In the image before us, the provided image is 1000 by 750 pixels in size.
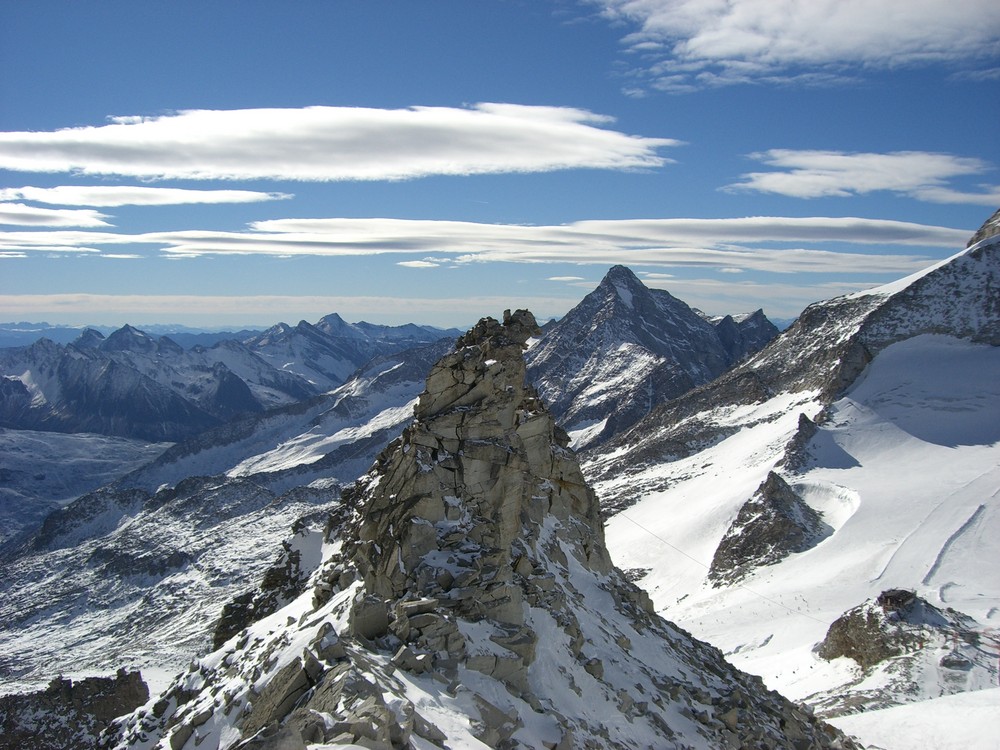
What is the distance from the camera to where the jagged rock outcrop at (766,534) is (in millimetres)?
80188

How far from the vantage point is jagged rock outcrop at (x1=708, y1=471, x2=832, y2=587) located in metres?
80.2

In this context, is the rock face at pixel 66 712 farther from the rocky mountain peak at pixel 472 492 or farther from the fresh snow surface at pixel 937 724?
the fresh snow surface at pixel 937 724

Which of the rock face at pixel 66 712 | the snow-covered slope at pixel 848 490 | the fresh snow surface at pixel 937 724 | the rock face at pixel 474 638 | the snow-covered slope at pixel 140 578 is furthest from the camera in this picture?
the snow-covered slope at pixel 140 578

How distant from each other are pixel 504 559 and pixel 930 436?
88005 millimetres

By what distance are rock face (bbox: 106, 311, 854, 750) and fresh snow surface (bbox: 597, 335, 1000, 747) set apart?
1470 centimetres

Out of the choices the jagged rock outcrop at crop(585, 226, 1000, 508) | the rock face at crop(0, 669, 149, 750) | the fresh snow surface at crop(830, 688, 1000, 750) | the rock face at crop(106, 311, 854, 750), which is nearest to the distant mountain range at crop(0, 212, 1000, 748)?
the rock face at crop(106, 311, 854, 750)

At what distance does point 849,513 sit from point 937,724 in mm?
47633

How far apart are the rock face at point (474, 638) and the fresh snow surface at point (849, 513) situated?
48.2 ft

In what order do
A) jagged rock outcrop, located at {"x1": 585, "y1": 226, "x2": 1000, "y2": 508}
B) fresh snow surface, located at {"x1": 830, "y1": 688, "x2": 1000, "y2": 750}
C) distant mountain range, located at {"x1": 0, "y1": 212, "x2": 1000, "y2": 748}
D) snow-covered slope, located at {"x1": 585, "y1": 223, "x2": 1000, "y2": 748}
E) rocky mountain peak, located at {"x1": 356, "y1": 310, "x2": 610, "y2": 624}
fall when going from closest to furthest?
distant mountain range, located at {"x1": 0, "y1": 212, "x2": 1000, "y2": 748} → rocky mountain peak, located at {"x1": 356, "y1": 310, "x2": 610, "y2": 624} → fresh snow surface, located at {"x1": 830, "y1": 688, "x2": 1000, "y2": 750} → snow-covered slope, located at {"x1": 585, "y1": 223, "x2": 1000, "y2": 748} → jagged rock outcrop, located at {"x1": 585, "y1": 226, "x2": 1000, "y2": 508}

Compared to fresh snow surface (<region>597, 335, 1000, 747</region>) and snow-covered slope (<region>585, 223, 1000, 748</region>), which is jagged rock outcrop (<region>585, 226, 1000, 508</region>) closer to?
snow-covered slope (<region>585, 223, 1000, 748</region>)

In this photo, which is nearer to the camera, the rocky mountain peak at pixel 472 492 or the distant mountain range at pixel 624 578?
the distant mountain range at pixel 624 578

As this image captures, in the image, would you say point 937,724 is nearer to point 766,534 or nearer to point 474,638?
point 474,638

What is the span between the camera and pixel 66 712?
171ft

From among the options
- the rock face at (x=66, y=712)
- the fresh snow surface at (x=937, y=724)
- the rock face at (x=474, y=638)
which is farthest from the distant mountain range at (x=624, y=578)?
the rock face at (x=66, y=712)
